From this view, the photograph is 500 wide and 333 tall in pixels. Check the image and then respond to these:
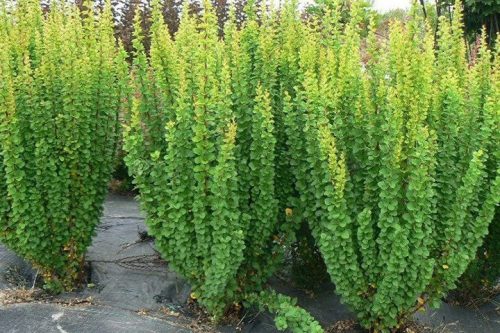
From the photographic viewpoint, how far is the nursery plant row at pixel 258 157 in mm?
3227

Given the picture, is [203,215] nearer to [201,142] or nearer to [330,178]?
[201,142]

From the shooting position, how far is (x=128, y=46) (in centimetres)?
824

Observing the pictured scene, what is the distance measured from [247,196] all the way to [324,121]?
635 millimetres

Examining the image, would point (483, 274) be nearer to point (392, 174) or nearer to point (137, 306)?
point (392, 174)

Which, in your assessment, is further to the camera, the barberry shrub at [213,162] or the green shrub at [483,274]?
the green shrub at [483,274]

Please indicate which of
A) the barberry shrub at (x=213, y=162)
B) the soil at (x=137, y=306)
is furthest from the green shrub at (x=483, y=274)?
the barberry shrub at (x=213, y=162)

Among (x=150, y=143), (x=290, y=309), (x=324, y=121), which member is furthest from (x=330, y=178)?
(x=150, y=143)

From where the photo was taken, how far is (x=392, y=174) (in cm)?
317

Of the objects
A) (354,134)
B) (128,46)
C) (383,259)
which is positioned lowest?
(383,259)

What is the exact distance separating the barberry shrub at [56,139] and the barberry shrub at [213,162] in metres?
0.30

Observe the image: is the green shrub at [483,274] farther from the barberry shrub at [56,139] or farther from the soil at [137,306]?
the barberry shrub at [56,139]

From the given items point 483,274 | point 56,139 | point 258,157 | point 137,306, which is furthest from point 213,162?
point 483,274

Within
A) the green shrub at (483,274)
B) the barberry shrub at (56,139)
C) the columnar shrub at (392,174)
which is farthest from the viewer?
the green shrub at (483,274)

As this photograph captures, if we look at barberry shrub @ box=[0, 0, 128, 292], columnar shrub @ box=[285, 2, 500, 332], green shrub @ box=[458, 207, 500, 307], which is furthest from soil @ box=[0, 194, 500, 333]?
columnar shrub @ box=[285, 2, 500, 332]
